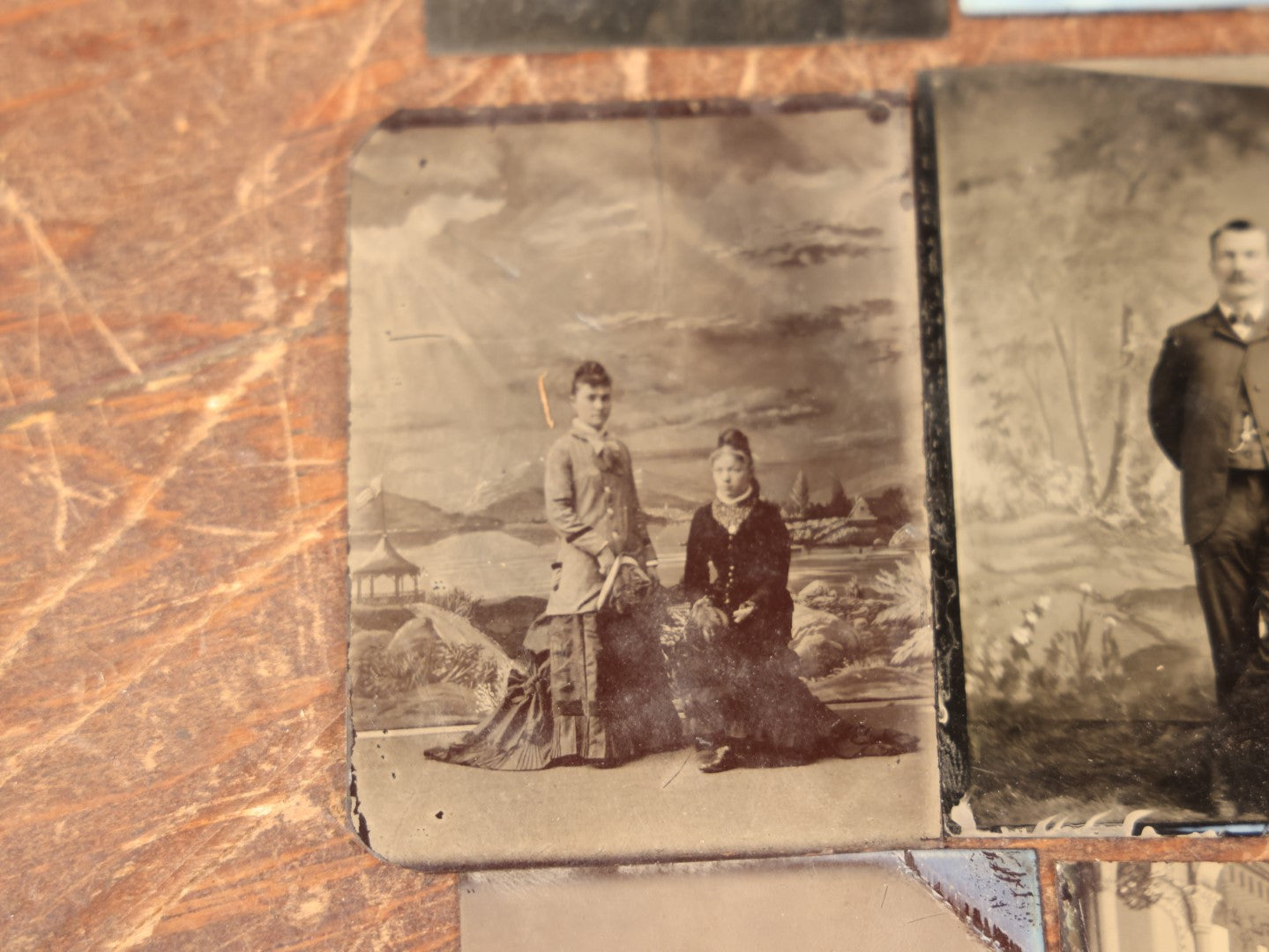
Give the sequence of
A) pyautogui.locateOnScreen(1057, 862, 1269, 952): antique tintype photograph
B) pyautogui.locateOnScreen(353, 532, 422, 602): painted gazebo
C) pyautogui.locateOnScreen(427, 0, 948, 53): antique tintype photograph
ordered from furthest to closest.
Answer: pyautogui.locateOnScreen(427, 0, 948, 53): antique tintype photograph < pyautogui.locateOnScreen(353, 532, 422, 602): painted gazebo < pyautogui.locateOnScreen(1057, 862, 1269, 952): antique tintype photograph

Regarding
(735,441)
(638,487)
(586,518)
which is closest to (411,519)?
(586,518)

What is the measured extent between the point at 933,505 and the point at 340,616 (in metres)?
1.40

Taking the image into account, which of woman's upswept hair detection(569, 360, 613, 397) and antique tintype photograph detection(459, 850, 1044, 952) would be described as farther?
woman's upswept hair detection(569, 360, 613, 397)

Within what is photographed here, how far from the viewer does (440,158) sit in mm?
2039

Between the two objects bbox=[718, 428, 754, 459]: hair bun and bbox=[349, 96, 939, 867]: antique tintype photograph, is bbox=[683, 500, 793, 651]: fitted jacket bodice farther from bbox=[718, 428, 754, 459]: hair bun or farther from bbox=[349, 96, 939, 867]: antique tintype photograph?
bbox=[718, 428, 754, 459]: hair bun

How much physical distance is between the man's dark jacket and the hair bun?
36.9 inches

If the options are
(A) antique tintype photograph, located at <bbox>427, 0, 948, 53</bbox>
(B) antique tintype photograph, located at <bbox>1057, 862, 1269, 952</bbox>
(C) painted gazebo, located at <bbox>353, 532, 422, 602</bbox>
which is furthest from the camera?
(A) antique tintype photograph, located at <bbox>427, 0, 948, 53</bbox>

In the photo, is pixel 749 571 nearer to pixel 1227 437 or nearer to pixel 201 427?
pixel 1227 437

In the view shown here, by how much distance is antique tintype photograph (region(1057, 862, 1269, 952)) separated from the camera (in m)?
1.84

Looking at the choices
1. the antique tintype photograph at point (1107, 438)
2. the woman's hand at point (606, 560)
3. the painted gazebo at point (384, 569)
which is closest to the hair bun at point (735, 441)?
the woman's hand at point (606, 560)

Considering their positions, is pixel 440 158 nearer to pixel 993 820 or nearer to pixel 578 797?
pixel 578 797

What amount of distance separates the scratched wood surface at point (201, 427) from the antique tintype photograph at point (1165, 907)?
0.06 metres

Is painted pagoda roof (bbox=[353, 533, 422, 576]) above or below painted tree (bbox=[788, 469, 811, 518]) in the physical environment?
below

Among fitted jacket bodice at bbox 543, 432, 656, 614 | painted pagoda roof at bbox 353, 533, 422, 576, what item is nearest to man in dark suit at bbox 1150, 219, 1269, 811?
fitted jacket bodice at bbox 543, 432, 656, 614
